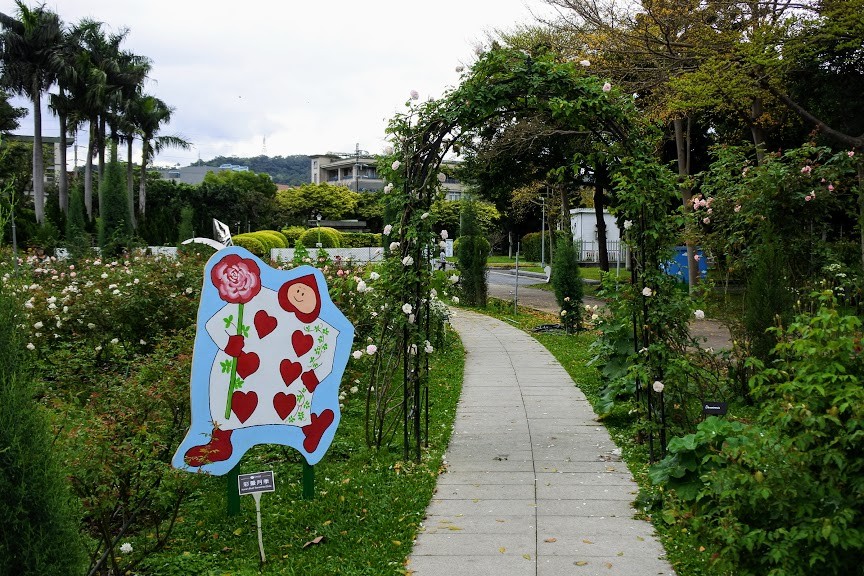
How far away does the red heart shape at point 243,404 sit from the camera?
5789 mm

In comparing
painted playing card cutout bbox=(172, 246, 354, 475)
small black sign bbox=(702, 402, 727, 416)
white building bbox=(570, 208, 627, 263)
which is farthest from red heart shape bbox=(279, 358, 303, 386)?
white building bbox=(570, 208, 627, 263)

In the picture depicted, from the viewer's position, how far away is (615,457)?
725 cm

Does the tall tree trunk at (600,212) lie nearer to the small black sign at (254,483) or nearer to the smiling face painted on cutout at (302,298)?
the smiling face painted on cutout at (302,298)

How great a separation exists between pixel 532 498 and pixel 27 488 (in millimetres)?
3795

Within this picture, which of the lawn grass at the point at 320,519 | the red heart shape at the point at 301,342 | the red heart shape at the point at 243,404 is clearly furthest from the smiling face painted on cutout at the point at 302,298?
the lawn grass at the point at 320,519

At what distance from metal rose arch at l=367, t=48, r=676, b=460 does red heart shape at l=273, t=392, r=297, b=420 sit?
4.69ft

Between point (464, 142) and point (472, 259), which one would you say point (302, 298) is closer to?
point (464, 142)

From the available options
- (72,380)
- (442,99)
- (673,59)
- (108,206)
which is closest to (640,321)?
(442,99)

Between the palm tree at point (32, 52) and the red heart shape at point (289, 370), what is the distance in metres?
37.3

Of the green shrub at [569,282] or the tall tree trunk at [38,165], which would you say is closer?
the green shrub at [569,282]

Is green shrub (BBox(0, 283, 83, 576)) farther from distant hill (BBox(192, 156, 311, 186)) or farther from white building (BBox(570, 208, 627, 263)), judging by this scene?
distant hill (BBox(192, 156, 311, 186))

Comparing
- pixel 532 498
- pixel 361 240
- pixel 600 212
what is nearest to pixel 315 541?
pixel 532 498

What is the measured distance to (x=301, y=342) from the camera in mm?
6148

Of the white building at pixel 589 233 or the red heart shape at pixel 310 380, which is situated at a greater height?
the white building at pixel 589 233
